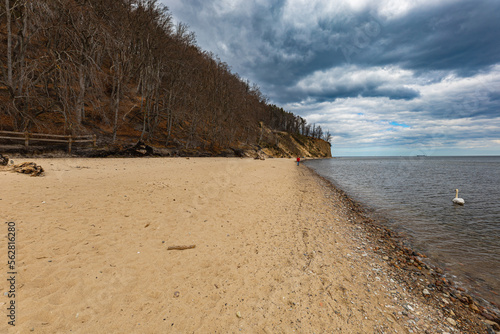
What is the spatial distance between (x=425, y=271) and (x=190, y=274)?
6407 mm

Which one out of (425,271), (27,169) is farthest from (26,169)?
(425,271)

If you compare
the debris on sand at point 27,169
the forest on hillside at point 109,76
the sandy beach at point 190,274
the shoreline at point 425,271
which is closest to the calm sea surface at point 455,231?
the shoreline at point 425,271

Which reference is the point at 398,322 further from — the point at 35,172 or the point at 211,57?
the point at 211,57

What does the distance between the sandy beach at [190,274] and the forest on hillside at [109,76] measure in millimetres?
13644

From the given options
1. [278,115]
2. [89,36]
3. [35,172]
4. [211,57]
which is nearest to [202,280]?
[35,172]

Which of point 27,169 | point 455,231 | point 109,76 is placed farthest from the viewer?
point 109,76

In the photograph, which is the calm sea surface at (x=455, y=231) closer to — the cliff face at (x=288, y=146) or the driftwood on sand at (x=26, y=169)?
the driftwood on sand at (x=26, y=169)

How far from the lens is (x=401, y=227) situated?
27.7 ft

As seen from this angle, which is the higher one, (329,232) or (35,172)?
(35,172)

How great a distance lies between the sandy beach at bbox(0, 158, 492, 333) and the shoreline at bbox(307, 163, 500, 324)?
0.36 m

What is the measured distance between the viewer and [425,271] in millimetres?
5109

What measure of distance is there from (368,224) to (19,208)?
43.5 ft

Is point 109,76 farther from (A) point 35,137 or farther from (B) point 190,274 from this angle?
(B) point 190,274

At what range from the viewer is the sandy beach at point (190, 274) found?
2.97 meters
